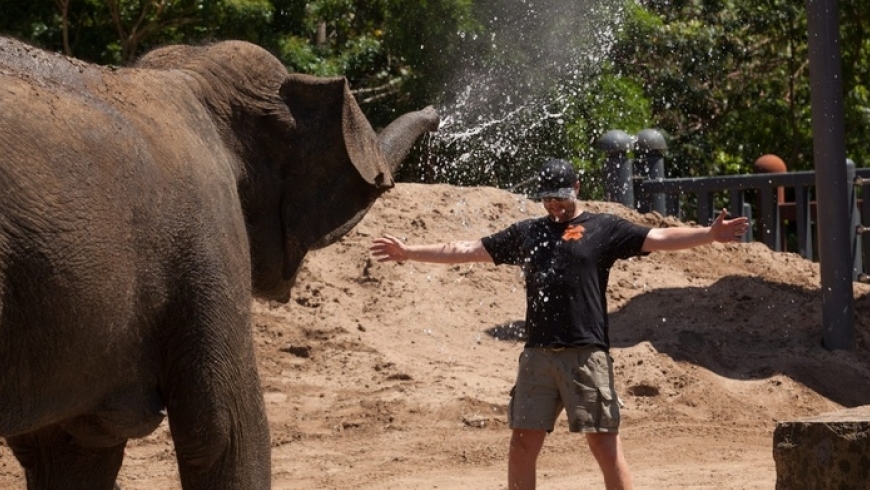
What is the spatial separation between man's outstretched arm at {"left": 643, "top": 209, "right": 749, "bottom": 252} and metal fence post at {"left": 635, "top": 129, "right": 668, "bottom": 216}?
270 inches

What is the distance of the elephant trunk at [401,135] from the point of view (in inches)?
246

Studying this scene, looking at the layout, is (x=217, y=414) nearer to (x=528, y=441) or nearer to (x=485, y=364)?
(x=528, y=441)

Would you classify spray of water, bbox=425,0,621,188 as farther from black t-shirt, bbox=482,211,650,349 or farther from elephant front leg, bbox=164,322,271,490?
elephant front leg, bbox=164,322,271,490

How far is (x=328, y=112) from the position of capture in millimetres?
5930

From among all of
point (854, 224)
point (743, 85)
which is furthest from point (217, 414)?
point (743, 85)

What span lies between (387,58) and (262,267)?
11.5 metres

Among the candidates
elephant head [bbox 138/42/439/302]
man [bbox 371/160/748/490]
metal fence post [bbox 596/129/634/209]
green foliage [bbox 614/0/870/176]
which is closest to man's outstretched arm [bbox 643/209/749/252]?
man [bbox 371/160/748/490]

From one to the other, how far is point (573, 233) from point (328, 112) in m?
1.64

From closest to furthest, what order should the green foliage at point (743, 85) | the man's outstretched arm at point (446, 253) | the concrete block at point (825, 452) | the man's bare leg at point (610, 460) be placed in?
1. the concrete block at point (825, 452)
2. the man's bare leg at point (610, 460)
3. the man's outstretched arm at point (446, 253)
4. the green foliage at point (743, 85)

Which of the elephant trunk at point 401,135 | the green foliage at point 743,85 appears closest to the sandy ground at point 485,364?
A: the elephant trunk at point 401,135

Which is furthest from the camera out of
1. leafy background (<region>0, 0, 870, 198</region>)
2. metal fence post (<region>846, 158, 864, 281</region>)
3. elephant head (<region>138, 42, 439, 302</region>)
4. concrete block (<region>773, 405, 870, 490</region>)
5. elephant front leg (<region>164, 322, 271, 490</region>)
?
leafy background (<region>0, 0, 870, 198</region>)

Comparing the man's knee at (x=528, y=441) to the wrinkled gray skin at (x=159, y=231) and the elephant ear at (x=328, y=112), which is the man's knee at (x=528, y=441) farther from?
the elephant ear at (x=328, y=112)

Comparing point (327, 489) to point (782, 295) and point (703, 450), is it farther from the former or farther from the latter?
point (782, 295)

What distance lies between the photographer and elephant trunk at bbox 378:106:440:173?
246 inches
